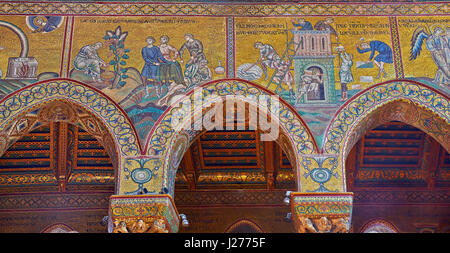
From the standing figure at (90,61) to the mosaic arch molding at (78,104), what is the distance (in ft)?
0.85

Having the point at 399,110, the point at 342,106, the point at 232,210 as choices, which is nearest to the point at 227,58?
the point at 342,106

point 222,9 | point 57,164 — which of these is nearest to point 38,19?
point 222,9

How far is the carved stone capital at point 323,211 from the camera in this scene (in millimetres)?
9586

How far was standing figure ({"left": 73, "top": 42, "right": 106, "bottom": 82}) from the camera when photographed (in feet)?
34.9

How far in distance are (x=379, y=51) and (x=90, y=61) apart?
188 inches

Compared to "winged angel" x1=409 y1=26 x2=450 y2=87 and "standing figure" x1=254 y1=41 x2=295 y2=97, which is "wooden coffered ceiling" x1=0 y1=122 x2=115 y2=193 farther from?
"winged angel" x1=409 y1=26 x2=450 y2=87

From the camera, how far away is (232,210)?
14.0 m

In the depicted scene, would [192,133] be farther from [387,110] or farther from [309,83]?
[387,110]

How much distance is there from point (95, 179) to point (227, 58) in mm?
4819

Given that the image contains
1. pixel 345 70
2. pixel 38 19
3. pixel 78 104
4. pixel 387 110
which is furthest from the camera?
pixel 38 19

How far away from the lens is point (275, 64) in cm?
1073

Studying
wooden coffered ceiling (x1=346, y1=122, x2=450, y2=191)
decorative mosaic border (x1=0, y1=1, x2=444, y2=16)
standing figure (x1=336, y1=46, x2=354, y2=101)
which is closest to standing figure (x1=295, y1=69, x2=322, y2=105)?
standing figure (x1=336, y1=46, x2=354, y2=101)

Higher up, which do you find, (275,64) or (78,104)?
(275,64)
